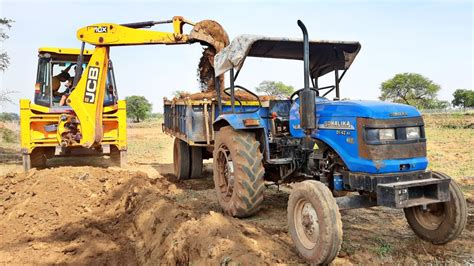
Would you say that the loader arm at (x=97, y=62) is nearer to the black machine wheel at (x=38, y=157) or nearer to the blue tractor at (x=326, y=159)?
the black machine wheel at (x=38, y=157)

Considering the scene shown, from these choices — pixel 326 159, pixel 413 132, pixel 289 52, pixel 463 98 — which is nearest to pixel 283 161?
pixel 326 159

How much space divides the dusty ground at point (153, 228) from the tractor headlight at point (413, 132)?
1.17 meters

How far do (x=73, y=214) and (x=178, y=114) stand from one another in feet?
10.2

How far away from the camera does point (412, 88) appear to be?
5266 centimetres

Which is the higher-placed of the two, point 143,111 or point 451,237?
point 143,111

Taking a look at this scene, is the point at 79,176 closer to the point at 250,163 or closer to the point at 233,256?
the point at 250,163

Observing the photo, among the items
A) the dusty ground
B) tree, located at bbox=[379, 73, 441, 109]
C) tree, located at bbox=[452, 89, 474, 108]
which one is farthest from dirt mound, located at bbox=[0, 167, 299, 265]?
tree, located at bbox=[452, 89, 474, 108]

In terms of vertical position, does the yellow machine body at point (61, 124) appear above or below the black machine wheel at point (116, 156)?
above

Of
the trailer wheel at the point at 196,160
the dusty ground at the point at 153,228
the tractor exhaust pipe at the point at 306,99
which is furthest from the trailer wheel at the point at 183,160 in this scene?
the tractor exhaust pipe at the point at 306,99

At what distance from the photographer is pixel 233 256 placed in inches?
135

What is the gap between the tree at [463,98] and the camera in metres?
56.3

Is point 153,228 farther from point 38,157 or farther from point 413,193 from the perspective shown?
point 38,157

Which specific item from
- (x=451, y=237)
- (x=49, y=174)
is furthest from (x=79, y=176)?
(x=451, y=237)

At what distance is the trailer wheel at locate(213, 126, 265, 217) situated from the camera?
4820 mm
